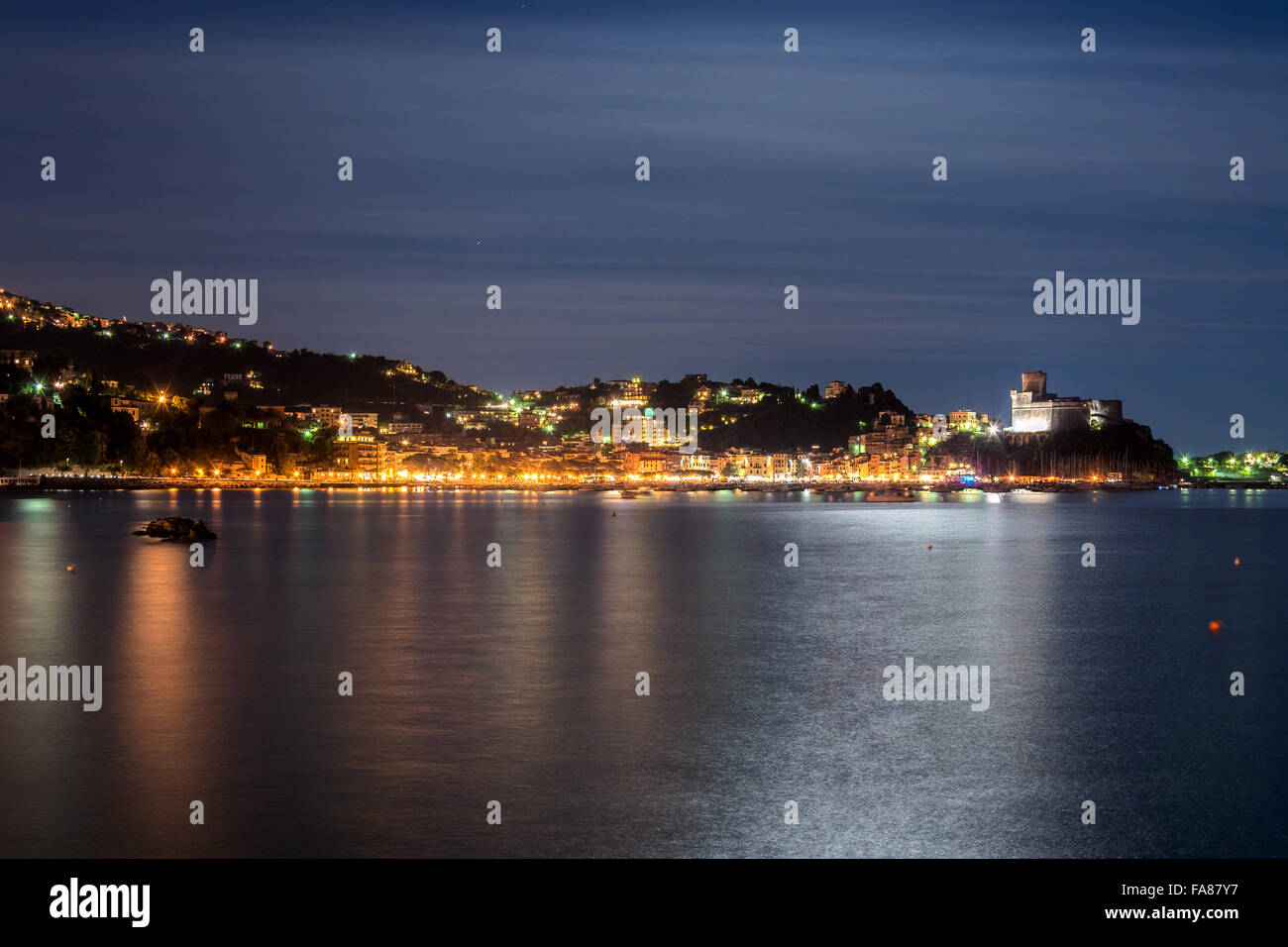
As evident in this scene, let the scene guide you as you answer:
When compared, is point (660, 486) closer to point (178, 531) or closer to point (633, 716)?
point (178, 531)

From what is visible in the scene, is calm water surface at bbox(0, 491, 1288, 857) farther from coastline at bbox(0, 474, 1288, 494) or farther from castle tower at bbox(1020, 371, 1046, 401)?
castle tower at bbox(1020, 371, 1046, 401)

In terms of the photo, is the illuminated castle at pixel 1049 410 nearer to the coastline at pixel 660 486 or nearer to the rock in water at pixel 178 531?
the coastline at pixel 660 486

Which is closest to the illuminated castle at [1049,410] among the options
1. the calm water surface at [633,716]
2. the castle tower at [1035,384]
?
A: the castle tower at [1035,384]

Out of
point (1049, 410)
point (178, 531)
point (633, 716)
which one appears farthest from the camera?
point (1049, 410)

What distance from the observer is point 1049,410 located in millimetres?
179125

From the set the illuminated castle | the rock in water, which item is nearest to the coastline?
the illuminated castle

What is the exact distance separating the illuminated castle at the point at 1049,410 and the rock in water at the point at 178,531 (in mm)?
151191

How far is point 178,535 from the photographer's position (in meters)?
46.5

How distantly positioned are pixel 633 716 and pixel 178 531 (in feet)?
120

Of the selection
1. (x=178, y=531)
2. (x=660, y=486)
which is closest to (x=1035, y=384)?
(x=660, y=486)
